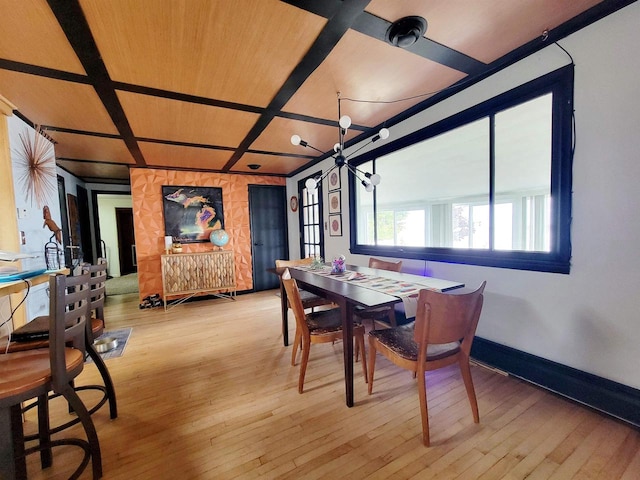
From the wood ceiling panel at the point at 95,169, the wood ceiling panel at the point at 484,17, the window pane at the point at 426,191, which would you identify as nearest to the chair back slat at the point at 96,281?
the wood ceiling panel at the point at 484,17

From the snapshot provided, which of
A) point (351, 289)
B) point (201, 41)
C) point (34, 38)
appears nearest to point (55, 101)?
point (34, 38)

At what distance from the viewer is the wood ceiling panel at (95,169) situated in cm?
417

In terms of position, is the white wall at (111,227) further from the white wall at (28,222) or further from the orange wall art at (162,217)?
the white wall at (28,222)

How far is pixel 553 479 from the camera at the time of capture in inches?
47.5

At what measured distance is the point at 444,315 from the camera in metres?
1.42

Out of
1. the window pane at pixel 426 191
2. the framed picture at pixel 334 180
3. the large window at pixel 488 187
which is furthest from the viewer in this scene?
the framed picture at pixel 334 180

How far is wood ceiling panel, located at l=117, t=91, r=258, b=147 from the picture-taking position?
2.38 metres

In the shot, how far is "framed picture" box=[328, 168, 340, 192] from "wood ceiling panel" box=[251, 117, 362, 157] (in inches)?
14.6

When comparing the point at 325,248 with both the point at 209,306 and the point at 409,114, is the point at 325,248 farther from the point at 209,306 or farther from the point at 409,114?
the point at 409,114

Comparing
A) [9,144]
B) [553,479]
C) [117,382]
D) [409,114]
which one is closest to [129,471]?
[117,382]

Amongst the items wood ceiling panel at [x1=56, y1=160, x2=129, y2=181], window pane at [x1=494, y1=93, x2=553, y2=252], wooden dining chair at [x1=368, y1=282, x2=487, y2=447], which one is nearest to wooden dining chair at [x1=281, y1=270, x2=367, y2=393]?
wooden dining chair at [x1=368, y1=282, x2=487, y2=447]

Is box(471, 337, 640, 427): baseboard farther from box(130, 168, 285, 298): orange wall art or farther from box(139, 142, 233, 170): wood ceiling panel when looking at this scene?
box(130, 168, 285, 298): orange wall art

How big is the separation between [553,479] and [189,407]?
2088 millimetres

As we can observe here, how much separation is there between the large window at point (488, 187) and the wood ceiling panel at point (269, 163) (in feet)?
4.51
